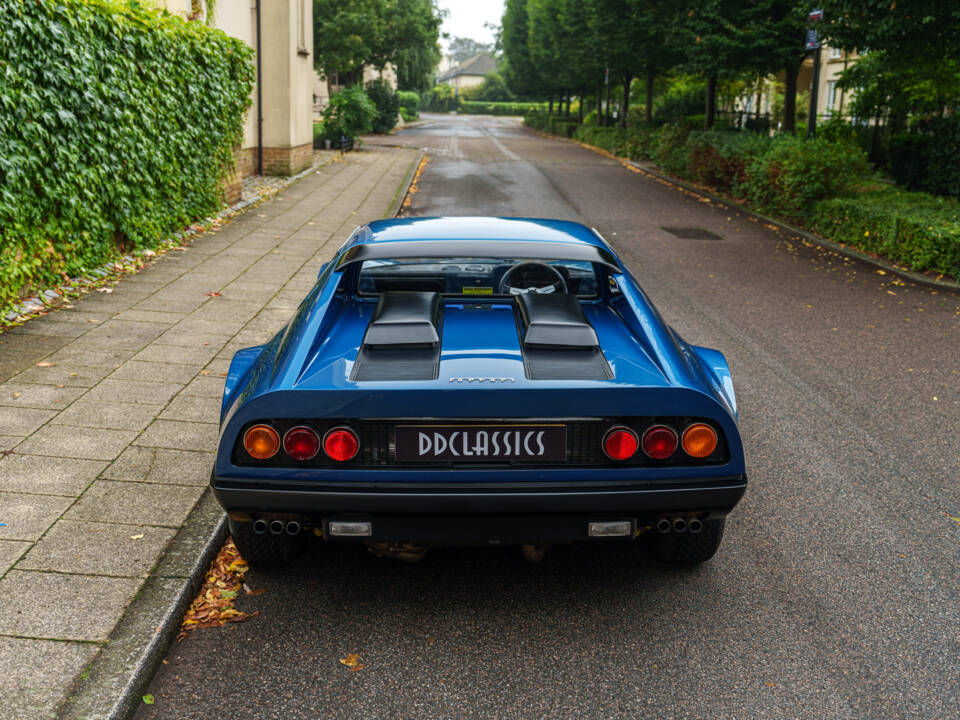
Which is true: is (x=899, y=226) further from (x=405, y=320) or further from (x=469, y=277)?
(x=405, y=320)

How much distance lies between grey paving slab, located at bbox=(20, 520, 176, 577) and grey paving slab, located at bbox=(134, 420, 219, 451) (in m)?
1.00

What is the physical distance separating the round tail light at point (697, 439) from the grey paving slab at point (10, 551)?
2.68 metres

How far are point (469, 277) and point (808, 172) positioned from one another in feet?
39.7

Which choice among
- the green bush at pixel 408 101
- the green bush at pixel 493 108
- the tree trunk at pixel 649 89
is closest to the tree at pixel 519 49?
the green bush at pixel 408 101

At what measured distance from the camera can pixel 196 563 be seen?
3617 mm

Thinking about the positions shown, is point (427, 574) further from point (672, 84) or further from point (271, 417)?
point (672, 84)

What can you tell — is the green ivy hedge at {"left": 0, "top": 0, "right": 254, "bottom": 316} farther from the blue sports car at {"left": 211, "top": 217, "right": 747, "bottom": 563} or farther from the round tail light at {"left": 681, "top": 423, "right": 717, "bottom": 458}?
the round tail light at {"left": 681, "top": 423, "right": 717, "bottom": 458}

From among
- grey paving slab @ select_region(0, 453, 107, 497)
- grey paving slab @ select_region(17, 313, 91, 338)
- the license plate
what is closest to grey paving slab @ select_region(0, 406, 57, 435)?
grey paving slab @ select_region(0, 453, 107, 497)

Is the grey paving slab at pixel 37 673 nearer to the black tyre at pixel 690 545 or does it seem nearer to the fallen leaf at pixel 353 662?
the fallen leaf at pixel 353 662

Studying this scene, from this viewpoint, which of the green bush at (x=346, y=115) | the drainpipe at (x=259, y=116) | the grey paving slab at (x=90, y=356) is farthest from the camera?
the green bush at (x=346, y=115)

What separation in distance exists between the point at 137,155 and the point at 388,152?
20.7 meters

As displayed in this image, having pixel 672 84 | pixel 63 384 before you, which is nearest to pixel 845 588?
pixel 63 384

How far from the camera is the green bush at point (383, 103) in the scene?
1676 inches

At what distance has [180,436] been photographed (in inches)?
199
